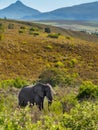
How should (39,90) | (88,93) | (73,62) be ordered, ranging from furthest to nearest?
(73,62)
(88,93)
(39,90)

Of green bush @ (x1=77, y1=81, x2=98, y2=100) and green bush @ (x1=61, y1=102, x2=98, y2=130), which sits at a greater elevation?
green bush @ (x1=61, y1=102, x2=98, y2=130)

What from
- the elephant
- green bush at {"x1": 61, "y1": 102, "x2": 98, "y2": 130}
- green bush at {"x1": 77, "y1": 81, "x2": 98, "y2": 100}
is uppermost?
green bush at {"x1": 61, "y1": 102, "x2": 98, "y2": 130}

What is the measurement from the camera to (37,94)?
18547 mm

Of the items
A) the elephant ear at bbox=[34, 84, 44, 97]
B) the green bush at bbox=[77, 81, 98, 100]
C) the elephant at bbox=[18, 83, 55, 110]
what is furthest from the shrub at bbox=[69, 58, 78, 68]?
the elephant ear at bbox=[34, 84, 44, 97]

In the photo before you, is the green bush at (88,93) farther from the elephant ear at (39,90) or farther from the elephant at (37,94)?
the elephant ear at (39,90)

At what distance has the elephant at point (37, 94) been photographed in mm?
17875

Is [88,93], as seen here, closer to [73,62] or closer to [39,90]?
[39,90]

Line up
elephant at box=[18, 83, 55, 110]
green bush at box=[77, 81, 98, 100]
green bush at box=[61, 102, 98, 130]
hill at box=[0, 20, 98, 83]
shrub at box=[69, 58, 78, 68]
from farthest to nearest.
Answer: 1. shrub at box=[69, 58, 78, 68]
2. hill at box=[0, 20, 98, 83]
3. green bush at box=[77, 81, 98, 100]
4. elephant at box=[18, 83, 55, 110]
5. green bush at box=[61, 102, 98, 130]

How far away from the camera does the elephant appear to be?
58.6 ft

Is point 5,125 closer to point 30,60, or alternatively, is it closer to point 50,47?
point 30,60

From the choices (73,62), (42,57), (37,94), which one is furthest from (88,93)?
(42,57)

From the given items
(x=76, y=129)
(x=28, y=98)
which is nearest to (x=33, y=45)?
(x=28, y=98)

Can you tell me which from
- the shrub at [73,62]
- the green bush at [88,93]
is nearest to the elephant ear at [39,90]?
the green bush at [88,93]

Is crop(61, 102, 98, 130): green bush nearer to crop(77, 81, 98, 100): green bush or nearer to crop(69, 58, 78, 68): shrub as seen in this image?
crop(77, 81, 98, 100): green bush
